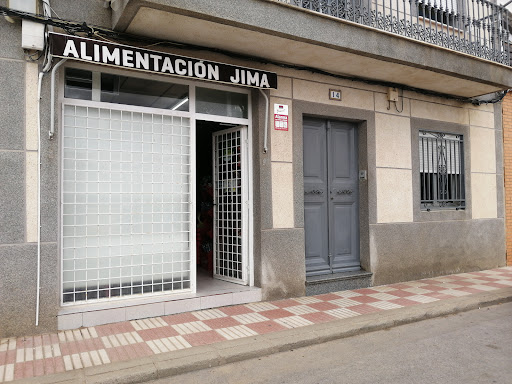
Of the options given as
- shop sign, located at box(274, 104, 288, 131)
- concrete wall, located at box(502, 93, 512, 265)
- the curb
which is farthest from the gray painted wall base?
concrete wall, located at box(502, 93, 512, 265)

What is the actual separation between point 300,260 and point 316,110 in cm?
243

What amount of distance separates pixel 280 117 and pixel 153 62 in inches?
82.2

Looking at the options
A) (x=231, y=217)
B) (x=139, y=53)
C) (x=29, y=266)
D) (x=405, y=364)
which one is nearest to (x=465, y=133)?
(x=231, y=217)

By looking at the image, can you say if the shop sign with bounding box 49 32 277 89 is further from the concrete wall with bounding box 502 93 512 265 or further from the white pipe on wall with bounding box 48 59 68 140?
the concrete wall with bounding box 502 93 512 265

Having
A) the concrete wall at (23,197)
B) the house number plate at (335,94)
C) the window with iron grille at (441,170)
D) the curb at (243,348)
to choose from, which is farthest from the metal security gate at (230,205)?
the window with iron grille at (441,170)

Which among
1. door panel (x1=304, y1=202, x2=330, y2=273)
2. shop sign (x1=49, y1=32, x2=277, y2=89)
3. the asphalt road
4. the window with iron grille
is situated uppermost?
shop sign (x1=49, y1=32, x2=277, y2=89)

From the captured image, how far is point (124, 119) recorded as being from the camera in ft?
17.6

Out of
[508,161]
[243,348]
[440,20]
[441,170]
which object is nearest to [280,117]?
[243,348]

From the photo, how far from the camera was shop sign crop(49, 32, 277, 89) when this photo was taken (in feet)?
15.2

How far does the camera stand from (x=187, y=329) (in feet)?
15.8

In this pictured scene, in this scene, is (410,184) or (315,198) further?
(410,184)

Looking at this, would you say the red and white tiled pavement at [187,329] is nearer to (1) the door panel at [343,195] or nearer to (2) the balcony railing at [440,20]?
(1) the door panel at [343,195]

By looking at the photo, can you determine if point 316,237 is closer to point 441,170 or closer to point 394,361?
point 394,361

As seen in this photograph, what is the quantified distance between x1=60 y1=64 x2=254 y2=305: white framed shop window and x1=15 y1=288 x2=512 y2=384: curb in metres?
1.53
